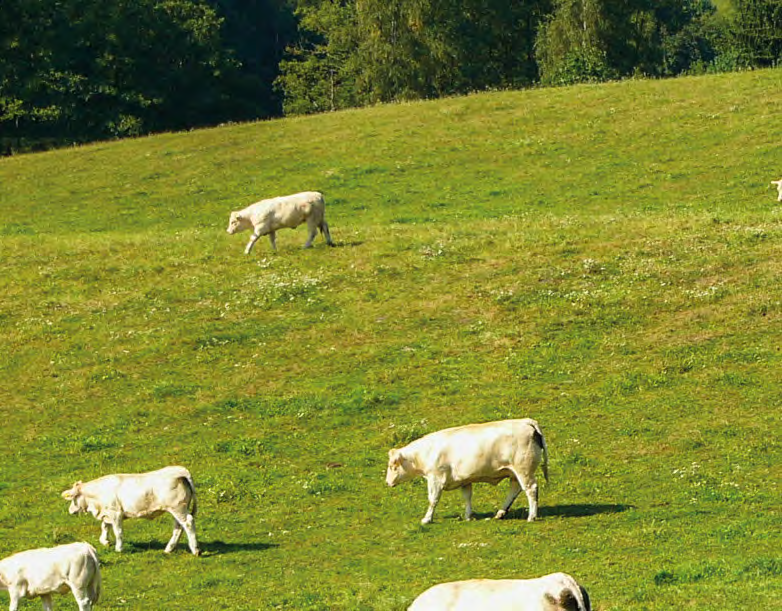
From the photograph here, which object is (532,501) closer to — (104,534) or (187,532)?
(187,532)

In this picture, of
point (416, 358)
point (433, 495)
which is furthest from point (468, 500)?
point (416, 358)

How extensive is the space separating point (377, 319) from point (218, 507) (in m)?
13.4

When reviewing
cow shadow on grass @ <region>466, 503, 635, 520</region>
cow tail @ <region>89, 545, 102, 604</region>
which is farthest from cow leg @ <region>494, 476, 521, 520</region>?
cow tail @ <region>89, 545, 102, 604</region>

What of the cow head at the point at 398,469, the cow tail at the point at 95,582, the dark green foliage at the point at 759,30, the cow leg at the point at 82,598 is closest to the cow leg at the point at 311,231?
the cow head at the point at 398,469

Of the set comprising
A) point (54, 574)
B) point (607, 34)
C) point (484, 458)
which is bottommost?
point (484, 458)

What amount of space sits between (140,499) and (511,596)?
10268 mm

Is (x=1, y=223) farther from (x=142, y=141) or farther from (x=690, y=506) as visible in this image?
(x=690, y=506)

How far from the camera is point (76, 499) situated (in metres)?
23.4

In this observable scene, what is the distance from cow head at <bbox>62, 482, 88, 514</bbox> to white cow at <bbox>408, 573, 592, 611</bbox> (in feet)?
36.1

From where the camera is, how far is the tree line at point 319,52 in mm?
92188

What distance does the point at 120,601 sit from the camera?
19.5 meters

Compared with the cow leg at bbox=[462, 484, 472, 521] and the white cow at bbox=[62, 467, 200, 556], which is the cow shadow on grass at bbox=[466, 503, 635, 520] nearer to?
the cow leg at bbox=[462, 484, 472, 521]

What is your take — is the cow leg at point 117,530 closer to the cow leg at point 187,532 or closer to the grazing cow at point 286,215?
the cow leg at point 187,532

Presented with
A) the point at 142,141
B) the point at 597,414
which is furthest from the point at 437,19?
the point at 597,414
